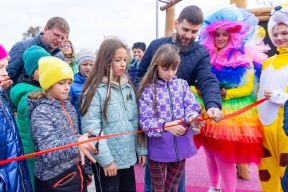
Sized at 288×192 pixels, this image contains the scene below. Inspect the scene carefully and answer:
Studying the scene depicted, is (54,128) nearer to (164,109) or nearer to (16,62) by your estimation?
(164,109)

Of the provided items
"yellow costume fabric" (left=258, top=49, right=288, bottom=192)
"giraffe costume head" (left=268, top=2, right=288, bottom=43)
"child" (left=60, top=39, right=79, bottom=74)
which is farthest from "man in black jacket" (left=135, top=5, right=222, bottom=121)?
"child" (left=60, top=39, right=79, bottom=74)

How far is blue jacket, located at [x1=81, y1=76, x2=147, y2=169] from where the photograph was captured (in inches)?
76.8

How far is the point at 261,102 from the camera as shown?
7.55 feet

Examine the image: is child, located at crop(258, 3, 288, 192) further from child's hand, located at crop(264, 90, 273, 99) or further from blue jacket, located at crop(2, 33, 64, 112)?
blue jacket, located at crop(2, 33, 64, 112)

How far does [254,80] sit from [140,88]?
117 centimetres

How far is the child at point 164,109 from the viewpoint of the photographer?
2.12 meters

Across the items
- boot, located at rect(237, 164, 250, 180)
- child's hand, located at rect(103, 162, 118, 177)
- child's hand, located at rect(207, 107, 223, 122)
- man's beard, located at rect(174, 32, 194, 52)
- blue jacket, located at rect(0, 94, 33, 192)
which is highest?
man's beard, located at rect(174, 32, 194, 52)

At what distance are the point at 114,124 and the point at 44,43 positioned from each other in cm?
149

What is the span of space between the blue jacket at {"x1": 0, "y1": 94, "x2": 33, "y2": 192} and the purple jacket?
2.85 ft

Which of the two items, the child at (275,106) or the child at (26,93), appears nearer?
the child at (26,93)

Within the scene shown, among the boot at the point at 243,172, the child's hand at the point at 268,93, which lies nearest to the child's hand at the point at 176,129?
the child's hand at the point at 268,93

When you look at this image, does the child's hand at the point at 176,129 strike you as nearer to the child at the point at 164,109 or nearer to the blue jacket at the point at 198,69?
the child at the point at 164,109

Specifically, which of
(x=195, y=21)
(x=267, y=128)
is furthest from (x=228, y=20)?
(x=267, y=128)

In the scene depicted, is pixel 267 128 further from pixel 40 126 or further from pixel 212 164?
pixel 40 126
